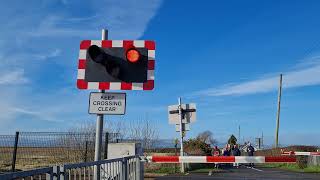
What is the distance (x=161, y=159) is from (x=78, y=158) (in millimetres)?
9759


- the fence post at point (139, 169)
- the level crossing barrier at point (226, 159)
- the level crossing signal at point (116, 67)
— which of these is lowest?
the fence post at point (139, 169)

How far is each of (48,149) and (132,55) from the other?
443 inches

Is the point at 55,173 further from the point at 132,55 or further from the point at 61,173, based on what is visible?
the point at 132,55

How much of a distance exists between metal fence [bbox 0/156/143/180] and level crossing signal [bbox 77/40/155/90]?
1271 millimetres

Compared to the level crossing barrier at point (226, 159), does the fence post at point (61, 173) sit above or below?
below

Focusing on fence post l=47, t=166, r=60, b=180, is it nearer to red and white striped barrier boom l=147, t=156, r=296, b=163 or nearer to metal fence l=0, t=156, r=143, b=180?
metal fence l=0, t=156, r=143, b=180

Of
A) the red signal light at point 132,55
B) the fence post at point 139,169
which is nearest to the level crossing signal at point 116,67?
the red signal light at point 132,55

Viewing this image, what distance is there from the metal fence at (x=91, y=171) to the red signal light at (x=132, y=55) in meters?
1.64

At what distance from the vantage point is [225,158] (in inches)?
485

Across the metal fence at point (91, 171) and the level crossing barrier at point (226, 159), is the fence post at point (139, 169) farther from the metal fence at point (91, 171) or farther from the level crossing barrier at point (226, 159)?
the level crossing barrier at point (226, 159)

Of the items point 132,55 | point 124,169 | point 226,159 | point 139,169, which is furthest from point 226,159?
point 132,55

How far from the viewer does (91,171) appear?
280 inches

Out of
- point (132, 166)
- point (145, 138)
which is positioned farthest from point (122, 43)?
point (145, 138)

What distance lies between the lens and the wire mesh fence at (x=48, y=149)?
18036mm
